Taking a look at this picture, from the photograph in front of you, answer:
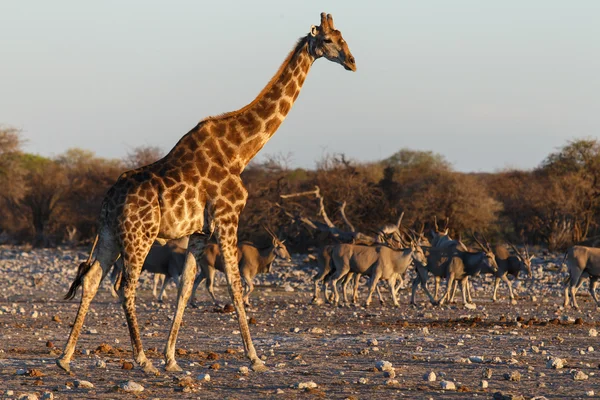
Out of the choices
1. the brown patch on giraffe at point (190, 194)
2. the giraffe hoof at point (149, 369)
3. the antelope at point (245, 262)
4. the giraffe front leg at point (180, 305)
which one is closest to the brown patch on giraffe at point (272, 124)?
the brown patch on giraffe at point (190, 194)

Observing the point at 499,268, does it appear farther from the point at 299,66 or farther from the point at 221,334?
the point at 299,66

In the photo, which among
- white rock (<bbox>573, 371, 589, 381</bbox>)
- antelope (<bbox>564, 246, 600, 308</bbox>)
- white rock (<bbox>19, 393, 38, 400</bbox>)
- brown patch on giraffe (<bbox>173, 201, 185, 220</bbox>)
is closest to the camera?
white rock (<bbox>19, 393, 38, 400</bbox>)

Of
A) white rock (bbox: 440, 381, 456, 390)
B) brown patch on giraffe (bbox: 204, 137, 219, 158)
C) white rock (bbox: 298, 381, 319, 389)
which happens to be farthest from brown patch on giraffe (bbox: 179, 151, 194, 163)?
white rock (bbox: 440, 381, 456, 390)

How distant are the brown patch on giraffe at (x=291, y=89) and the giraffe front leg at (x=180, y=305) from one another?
2220 millimetres

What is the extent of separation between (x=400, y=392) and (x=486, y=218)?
1243 inches

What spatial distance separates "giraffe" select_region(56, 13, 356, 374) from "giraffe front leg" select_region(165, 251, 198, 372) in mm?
11

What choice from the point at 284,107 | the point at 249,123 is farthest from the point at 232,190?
the point at 284,107

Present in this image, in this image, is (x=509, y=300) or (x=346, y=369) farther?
(x=509, y=300)

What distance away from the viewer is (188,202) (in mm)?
10461

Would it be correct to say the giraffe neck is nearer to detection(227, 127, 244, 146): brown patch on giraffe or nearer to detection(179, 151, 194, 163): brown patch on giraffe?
detection(227, 127, 244, 146): brown patch on giraffe

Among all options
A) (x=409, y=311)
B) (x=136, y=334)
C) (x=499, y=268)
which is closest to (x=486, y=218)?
(x=499, y=268)

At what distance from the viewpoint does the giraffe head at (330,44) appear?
11.0 m

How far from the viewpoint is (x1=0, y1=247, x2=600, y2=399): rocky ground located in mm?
9062

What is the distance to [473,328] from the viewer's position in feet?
51.4
